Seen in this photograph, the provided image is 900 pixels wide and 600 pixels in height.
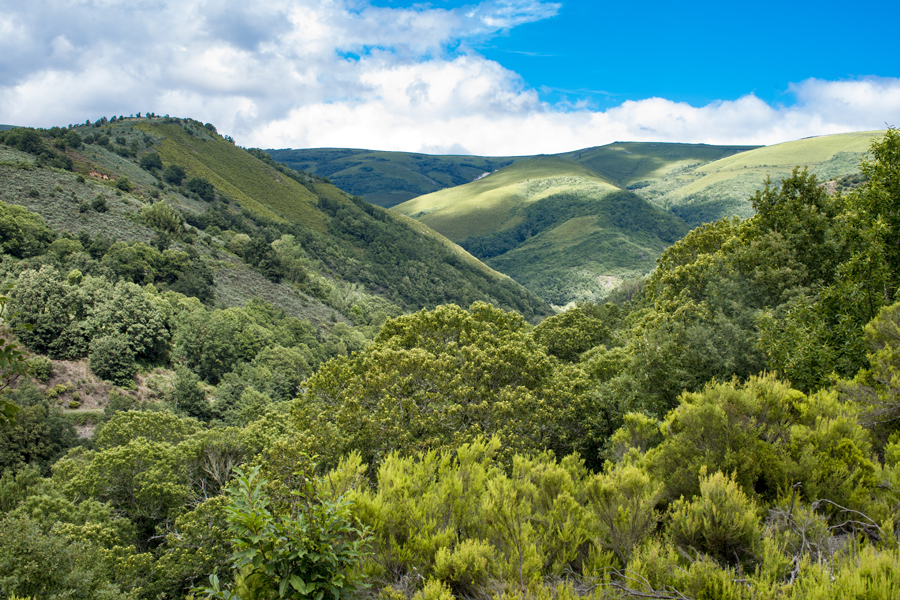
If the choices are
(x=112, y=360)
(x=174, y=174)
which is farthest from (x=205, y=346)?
(x=174, y=174)

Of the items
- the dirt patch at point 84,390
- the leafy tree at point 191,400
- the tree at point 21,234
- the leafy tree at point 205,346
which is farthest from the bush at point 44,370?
the tree at point 21,234

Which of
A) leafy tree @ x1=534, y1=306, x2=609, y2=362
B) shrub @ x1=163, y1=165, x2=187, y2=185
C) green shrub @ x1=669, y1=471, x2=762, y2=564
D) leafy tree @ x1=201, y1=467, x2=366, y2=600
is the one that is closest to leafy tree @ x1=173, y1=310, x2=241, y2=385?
leafy tree @ x1=534, y1=306, x2=609, y2=362

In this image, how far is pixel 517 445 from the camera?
16578mm

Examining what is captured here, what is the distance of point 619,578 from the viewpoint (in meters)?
6.48

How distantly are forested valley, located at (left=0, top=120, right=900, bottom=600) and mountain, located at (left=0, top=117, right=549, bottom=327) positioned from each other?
29845 mm

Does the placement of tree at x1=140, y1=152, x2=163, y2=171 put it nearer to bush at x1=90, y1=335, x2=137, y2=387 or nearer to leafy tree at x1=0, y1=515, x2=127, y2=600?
bush at x1=90, y1=335, x2=137, y2=387

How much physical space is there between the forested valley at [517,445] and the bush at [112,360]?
0.27 meters

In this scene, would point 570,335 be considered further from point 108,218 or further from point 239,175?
point 239,175

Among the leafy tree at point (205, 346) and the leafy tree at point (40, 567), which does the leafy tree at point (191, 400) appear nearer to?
the leafy tree at point (205, 346)

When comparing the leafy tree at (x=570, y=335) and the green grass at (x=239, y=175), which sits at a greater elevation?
the green grass at (x=239, y=175)

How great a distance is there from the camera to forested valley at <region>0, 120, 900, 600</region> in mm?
5754

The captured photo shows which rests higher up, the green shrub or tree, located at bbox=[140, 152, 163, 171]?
tree, located at bbox=[140, 152, 163, 171]

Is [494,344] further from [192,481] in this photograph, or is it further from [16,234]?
[16,234]

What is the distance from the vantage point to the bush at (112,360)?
148 feet
